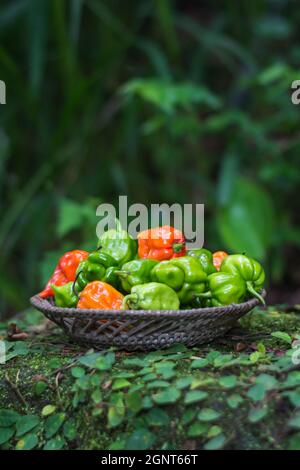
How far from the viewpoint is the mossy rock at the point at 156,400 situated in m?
1.31

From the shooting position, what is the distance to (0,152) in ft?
13.4

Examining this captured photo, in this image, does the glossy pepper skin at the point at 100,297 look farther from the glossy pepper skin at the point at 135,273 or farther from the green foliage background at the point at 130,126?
the green foliage background at the point at 130,126

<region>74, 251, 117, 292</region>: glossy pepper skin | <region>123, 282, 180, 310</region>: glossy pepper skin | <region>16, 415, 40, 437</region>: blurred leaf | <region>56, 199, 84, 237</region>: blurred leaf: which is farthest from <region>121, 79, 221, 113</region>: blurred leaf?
<region>16, 415, 40, 437</region>: blurred leaf

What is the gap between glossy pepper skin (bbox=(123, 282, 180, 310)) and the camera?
1535 mm

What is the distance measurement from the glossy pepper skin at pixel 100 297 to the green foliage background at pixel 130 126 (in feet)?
6.61

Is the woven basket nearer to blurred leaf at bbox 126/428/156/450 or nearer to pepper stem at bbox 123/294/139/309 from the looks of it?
pepper stem at bbox 123/294/139/309

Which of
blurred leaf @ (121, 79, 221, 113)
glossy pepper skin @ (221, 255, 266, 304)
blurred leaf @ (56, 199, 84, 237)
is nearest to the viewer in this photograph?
glossy pepper skin @ (221, 255, 266, 304)

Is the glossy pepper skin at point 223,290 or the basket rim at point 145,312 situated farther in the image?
the glossy pepper skin at point 223,290

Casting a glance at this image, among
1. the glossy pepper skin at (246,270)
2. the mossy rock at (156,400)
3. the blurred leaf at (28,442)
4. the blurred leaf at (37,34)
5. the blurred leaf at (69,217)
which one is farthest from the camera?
the blurred leaf at (37,34)

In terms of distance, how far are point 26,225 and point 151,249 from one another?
93.7 inches

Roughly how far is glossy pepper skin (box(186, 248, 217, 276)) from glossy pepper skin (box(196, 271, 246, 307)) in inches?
3.0

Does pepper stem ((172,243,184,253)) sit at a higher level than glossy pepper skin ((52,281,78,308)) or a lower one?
higher

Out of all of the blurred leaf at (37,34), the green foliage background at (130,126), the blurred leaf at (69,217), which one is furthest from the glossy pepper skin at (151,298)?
the blurred leaf at (37,34)
